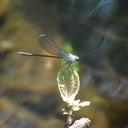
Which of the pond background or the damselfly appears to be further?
the pond background

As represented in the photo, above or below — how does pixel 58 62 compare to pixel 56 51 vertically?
below

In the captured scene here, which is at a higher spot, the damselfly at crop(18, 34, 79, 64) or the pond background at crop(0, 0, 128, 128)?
the damselfly at crop(18, 34, 79, 64)

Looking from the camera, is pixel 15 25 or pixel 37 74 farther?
pixel 15 25

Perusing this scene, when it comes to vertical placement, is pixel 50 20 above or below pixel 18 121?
above

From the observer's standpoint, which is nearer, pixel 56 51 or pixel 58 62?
pixel 56 51

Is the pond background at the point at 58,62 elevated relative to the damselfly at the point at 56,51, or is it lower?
lower

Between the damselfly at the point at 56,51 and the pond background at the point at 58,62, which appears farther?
the pond background at the point at 58,62

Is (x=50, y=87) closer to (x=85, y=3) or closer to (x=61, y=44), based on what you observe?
(x=61, y=44)

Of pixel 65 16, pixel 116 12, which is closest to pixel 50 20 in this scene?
pixel 65 16
